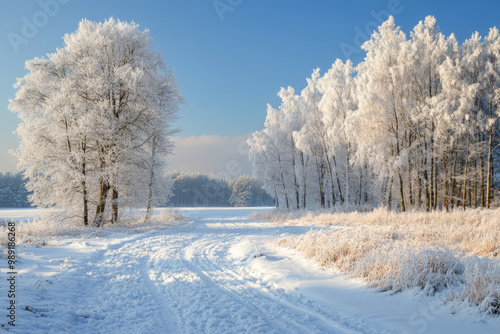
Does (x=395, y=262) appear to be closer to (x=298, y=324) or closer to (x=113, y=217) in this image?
(x=298, y=324)

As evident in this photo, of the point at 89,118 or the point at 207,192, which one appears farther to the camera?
the point at 207,192

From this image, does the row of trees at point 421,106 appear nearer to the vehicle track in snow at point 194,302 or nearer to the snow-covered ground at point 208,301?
the snow-covered ground at point 208,301

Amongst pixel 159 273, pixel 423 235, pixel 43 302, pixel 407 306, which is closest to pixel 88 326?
pixel 43 302

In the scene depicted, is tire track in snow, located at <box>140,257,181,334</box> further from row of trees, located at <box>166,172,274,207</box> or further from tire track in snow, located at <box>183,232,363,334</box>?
row of trees, located at <box>166,172,274,207</box>

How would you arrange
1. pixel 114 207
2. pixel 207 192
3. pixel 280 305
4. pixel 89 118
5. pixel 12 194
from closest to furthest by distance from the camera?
pixel 280 305, pixel 89 118, pixel 114 207, pixel 12 194, pixel 207 192

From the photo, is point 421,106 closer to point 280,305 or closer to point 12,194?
point 280,305

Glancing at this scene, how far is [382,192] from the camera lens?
960 inches

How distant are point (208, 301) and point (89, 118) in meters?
13.3

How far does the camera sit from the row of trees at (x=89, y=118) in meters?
14.2

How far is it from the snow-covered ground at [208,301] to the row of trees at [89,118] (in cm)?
826

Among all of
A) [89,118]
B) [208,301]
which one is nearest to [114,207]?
[89,118]

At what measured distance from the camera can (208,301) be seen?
4.43 meters

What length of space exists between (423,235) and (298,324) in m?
7.65

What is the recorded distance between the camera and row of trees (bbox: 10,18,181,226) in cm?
1420
